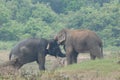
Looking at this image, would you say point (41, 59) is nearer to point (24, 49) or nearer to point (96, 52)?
point (24, 49)

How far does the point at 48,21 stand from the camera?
124ft

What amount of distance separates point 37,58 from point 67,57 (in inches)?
38.5

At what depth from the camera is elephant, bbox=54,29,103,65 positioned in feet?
58.4

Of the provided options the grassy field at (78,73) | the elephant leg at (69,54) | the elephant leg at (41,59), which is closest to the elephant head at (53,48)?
the elephant leg at (41,59)

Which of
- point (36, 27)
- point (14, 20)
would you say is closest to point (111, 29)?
point (36, 27)

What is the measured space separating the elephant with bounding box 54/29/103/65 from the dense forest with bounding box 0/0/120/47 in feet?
40.6

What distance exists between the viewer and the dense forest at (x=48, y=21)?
32281mm

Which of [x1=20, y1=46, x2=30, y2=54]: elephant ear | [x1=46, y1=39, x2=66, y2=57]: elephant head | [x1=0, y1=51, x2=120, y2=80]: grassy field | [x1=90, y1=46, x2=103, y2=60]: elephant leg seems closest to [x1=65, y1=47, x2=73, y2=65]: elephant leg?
[x1=46, y1=39, x2=66, y2=57]: elephant head

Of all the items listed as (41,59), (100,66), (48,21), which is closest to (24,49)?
(41,59)

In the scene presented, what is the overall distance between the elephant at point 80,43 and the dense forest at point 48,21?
40.6ft

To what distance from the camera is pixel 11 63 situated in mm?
15617

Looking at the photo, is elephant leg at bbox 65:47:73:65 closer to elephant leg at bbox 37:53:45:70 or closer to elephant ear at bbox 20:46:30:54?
elephant leg at bbox 37:53:45:70

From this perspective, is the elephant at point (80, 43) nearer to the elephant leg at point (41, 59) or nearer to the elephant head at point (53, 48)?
the elephant head at point (53, 48)

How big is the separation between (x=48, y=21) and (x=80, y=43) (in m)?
19.9
